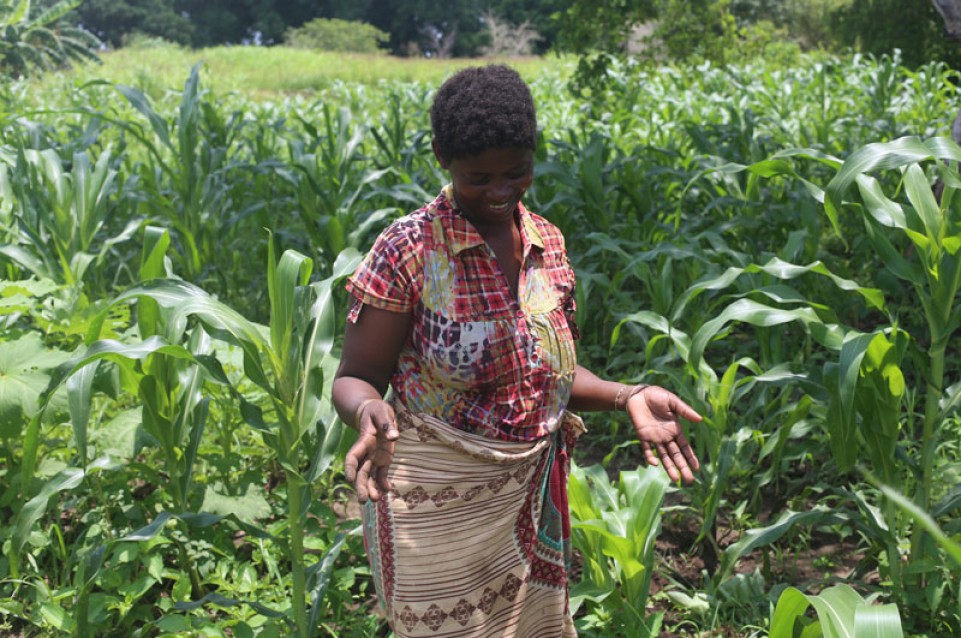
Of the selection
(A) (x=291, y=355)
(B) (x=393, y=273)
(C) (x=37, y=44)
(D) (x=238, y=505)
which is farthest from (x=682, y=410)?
(C) (x=37, y=44)

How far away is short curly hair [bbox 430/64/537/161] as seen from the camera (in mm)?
1518

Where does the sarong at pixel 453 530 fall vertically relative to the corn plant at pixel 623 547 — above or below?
above

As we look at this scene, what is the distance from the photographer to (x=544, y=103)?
11.8 metres

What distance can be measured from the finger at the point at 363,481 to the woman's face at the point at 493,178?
18.7 inches

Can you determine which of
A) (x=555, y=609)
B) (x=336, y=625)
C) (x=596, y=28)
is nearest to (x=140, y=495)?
(x=336, y=625)

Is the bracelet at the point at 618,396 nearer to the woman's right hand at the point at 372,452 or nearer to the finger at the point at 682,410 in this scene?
the finger at the point at 682,410

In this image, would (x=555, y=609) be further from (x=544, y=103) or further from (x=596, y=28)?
(x=544, y=103)

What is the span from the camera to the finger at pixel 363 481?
141 centimetres

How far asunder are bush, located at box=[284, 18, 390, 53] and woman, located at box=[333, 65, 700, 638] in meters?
32.9

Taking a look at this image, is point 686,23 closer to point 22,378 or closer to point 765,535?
point 765,535

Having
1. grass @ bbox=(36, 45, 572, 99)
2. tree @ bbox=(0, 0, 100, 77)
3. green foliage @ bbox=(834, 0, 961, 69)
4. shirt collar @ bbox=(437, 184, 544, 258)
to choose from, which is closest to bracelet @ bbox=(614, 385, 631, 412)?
shirt collar @ bbox=(437, 184, 544, 258)

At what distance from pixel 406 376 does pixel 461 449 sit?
16cm

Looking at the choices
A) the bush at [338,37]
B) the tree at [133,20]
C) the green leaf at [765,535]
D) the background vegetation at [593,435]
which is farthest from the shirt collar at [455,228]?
the tree at [133,20]

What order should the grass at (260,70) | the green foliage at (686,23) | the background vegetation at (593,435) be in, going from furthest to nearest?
1. the grass at (260,70)
2. the green foliage at (686,23)
3. the background vegetation at (593,435)
